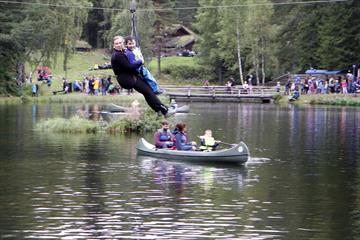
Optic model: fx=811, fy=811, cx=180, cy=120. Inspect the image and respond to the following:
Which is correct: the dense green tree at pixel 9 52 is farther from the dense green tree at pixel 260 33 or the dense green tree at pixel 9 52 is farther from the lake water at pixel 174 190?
the lake water at pixel 174 190

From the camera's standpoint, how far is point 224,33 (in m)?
94.2

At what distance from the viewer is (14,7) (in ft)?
269

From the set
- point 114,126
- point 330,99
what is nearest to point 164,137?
point 114,126

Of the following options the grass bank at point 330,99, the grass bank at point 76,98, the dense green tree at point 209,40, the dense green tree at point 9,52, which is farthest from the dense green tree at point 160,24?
the grass bank at point 330,99

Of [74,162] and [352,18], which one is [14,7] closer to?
[352,18]

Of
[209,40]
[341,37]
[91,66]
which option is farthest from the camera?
[209,40]

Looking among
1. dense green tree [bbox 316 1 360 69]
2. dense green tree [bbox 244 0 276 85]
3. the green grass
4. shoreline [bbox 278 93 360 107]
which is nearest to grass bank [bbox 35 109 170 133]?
shoreline [bbox 278 93 360 107]

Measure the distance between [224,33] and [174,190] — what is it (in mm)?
68711

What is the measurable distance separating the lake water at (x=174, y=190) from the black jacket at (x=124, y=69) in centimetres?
568

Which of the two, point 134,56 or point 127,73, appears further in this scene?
point 127,73

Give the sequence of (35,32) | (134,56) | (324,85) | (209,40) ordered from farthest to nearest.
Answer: (209,40), (324,85), (35,32), (134,56)

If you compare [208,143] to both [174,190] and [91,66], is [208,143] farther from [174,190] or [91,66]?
[91,66]

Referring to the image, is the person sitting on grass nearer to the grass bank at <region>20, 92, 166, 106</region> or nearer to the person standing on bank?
the person standing on bank

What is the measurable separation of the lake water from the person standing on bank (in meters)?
5.49
